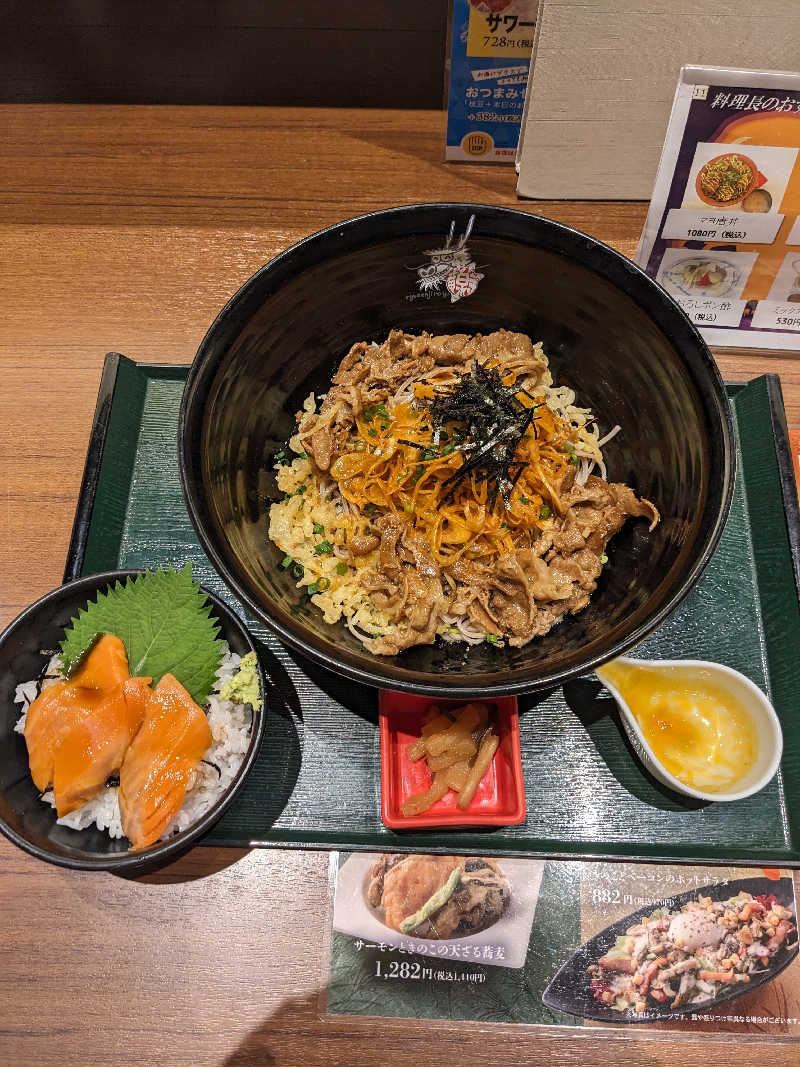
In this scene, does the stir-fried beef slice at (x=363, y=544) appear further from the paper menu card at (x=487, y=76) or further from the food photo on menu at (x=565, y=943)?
the paper menu card at (x=487, y=76)

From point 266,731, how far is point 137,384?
1.18 meters

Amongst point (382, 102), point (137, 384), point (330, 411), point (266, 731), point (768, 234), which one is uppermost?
point (382, 102)

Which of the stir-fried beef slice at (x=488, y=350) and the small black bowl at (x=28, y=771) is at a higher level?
the stir-fried beef slice at (x=488, y=350)

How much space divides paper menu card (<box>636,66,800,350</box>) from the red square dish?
4.78ft

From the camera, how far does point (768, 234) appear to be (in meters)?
2.08

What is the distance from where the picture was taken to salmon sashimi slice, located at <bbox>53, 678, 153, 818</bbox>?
165 cm

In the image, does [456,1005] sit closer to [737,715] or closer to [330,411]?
[737,715]

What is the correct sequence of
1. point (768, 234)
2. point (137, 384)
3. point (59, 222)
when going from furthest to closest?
point (59, 222), point (137, 384), point (768, 234)

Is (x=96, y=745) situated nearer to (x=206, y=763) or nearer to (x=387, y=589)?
(x=206, y=763)

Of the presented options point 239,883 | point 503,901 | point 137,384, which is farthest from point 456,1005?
point 137,384

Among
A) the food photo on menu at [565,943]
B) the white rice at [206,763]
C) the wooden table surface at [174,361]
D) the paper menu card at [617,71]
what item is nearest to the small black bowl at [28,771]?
the white rice at [206,763]

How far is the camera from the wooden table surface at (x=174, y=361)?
5.74 ft

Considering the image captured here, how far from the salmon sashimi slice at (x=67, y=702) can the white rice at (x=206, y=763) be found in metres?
0.05

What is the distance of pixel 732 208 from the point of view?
203 cm
